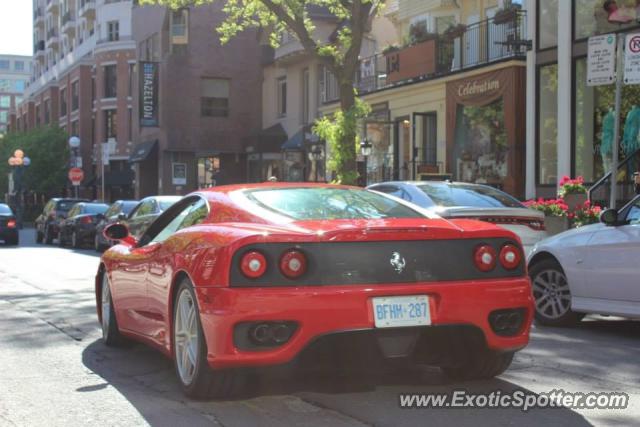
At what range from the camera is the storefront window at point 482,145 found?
70.1 ft

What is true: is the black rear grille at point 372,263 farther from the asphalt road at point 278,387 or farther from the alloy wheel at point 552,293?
the alloy wheel at point 552,293

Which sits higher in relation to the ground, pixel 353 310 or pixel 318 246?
pixel 318 246

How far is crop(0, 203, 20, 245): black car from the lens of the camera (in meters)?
25.3

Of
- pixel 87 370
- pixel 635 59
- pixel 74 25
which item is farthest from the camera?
pixel 74 25

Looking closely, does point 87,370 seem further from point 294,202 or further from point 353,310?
point 353,310

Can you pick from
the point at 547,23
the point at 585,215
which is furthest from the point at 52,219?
the point at 585,215

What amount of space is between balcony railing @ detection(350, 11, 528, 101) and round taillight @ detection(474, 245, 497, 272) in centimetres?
1565

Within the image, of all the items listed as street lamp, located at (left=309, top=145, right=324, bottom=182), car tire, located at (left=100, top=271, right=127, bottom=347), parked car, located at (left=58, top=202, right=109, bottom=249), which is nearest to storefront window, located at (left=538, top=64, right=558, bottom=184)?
street lamp, located at (left=309, top=145, right=324, bottom=182)

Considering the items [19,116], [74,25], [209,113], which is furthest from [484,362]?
[19,116]

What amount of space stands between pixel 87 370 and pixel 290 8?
1352 cm

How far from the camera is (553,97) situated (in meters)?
19.9

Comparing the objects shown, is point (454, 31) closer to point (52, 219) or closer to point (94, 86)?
point (52, 219)

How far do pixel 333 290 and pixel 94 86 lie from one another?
59036 millimetres

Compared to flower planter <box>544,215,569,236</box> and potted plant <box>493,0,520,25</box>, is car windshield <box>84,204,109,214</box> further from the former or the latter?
flower planter <box>544,215,569,236</box>
